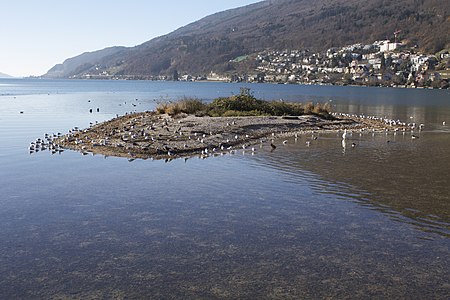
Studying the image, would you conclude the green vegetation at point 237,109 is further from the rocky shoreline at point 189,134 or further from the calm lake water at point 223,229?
the calm lake water at point 223,229

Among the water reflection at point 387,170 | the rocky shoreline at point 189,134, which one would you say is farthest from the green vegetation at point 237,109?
A: the water reflection at point 387,170

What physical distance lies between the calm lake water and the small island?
3.16 metres

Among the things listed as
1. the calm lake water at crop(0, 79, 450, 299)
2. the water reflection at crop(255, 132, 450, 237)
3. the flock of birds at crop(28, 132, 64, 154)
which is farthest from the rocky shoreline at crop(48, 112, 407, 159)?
the water reflection at crop(255, 132, 450, 237)

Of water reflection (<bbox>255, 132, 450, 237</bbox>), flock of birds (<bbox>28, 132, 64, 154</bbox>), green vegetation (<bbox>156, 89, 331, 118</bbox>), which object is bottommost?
water reflection (<bbox>255, 132, 450, 237</bbox>)

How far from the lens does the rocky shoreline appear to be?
2666cm

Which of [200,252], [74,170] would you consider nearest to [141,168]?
[74,170]

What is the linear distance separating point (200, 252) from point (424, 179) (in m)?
13.1

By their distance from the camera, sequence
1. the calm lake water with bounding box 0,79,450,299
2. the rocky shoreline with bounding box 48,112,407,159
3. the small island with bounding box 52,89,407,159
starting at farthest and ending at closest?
the small island with bounding box 52,89,407,159
the rocky shoreline with bounding box 48,112,407,159
the calm lake water with bounding box 0,79,450,299

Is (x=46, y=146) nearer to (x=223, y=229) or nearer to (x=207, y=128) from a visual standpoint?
(x=207, y=128)

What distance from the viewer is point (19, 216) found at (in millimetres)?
14711

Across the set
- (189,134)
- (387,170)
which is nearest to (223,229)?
(387,170)

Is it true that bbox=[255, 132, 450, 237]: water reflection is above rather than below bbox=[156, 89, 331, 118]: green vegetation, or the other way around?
below

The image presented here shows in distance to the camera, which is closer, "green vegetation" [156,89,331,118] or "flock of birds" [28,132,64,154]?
"flock of birds" [28,132,64,154]

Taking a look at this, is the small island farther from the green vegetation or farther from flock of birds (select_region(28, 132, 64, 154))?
flock of birds (select_region(28, 132, 64, 154))
